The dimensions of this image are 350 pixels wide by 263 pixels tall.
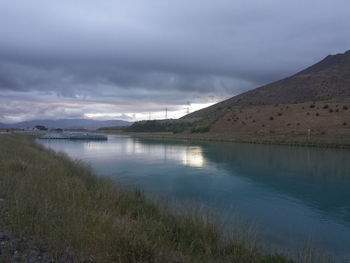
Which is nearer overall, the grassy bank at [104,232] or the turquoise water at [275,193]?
the grassy bank at [104,232]

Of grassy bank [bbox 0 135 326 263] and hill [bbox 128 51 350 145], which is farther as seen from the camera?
hill [bbox 128 51 350 145]

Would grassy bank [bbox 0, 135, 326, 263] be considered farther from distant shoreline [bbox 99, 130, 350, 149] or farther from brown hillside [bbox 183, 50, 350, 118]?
brown hillside [bbox 183, 50, 350, 118]

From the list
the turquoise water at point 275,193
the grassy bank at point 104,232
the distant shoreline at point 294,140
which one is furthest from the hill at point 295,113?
the grassy bank at point 104,232

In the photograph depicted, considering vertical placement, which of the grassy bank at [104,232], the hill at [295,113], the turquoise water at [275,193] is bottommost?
the turquoise water at [275,193]

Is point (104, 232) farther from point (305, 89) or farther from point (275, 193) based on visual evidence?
point (305, 89)

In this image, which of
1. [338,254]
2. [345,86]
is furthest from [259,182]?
[345,86]

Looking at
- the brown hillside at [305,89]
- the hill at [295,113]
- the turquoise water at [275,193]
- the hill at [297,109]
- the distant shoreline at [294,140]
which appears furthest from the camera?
the brown hillside at [305,89]

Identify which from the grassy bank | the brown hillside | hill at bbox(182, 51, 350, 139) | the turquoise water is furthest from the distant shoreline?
the brown hillside

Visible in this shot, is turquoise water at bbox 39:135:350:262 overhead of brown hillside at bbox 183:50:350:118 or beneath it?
beneath

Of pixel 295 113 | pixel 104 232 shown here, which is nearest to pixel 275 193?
pixel 104 232

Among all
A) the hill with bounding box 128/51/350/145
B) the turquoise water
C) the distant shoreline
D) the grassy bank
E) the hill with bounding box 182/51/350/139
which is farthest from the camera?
the hill with bounding box 182/51/350/139

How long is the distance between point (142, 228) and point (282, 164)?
2465 centimetres

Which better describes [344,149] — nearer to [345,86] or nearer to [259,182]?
[259,182]

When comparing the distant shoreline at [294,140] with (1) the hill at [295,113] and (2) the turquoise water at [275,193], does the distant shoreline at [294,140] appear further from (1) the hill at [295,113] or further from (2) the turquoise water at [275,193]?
(2) the turquoise water at [275,193]
